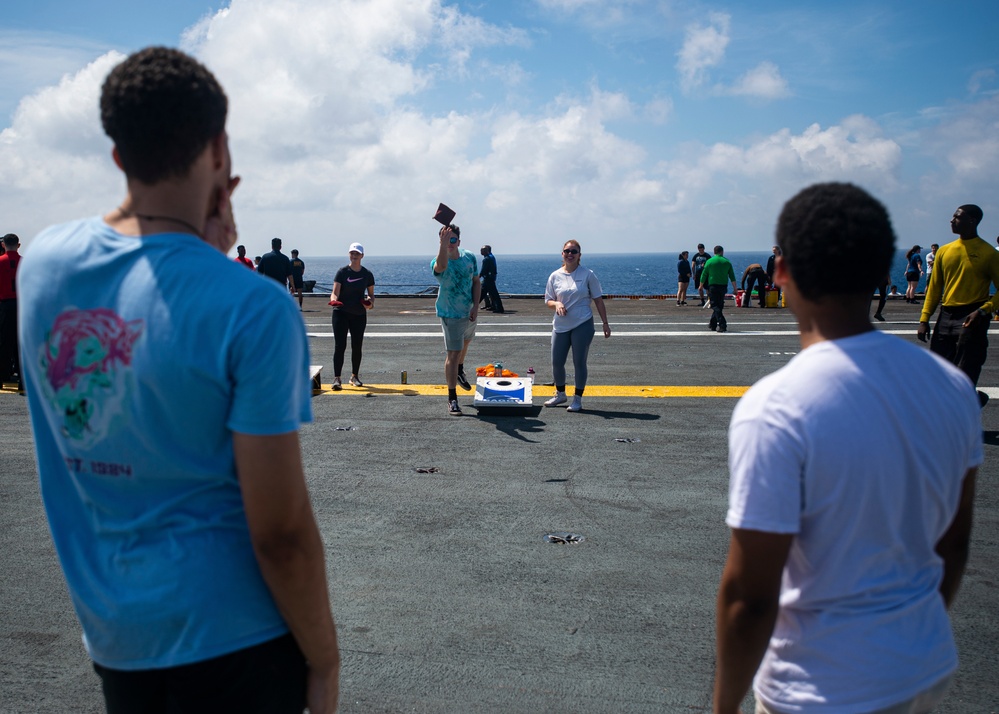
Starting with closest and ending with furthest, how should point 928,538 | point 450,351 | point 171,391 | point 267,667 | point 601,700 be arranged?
point 171,391
point 267,667
point 928,538
point 601,700
point 450,351

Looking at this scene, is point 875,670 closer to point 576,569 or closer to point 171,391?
point 171,391

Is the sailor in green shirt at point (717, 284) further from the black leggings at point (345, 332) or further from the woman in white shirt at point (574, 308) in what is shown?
the black leggings at point (345, 332)

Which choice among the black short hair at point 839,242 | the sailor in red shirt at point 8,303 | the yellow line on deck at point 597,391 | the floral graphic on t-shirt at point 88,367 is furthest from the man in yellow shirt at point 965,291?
the sailor in red shirt at point 8,303

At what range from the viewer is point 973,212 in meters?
7.34

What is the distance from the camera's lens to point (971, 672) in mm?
3488

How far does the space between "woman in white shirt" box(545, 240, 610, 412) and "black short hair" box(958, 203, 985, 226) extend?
3.81 meters

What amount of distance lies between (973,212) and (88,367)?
792cm

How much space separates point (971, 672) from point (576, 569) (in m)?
2.01

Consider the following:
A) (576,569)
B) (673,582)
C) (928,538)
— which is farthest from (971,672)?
(928,538)

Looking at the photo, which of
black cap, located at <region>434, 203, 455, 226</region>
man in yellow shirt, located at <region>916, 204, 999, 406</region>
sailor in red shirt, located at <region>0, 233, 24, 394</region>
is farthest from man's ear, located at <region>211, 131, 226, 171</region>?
sailor in red shirt, located at <region>0, 233, 24, 394</region>

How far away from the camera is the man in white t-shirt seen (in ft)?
5.35

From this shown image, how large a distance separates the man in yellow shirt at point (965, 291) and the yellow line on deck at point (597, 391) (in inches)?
113

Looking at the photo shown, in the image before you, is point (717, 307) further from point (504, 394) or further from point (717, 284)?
point (504, 394)

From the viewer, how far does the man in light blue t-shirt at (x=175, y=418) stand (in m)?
1.47
